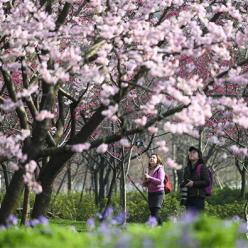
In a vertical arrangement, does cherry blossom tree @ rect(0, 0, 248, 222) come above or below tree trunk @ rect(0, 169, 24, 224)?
above

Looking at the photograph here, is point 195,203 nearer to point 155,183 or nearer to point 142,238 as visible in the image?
point 155,183

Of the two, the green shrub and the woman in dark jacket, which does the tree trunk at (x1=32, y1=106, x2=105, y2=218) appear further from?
the green shrub

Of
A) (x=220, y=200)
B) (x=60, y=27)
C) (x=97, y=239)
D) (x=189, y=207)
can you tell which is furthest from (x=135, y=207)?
(x=97, y=239)

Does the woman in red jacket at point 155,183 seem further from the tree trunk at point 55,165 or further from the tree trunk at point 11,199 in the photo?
the tree trunk at point 11,199

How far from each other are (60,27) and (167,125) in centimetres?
225

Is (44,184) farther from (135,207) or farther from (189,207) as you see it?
(135,207)

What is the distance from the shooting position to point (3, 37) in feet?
28.7

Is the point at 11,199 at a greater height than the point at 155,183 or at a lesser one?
lesser

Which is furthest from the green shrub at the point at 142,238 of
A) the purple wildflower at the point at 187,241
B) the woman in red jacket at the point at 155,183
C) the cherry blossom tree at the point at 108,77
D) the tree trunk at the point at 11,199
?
the woman in red jacket at the point at 155,183

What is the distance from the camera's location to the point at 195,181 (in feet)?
32.9

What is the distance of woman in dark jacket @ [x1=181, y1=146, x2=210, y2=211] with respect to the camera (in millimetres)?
10008

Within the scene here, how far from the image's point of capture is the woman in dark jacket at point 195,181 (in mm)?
10008

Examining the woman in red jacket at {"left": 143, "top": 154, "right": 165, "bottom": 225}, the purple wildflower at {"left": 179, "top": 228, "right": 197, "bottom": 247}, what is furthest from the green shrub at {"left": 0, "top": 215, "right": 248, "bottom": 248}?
the woman in red jacket at {"left": 143, "top": 154, "right": 165, "bottom": 225}

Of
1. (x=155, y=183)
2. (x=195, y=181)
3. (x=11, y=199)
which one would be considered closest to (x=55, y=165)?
(x=11, y=199)
